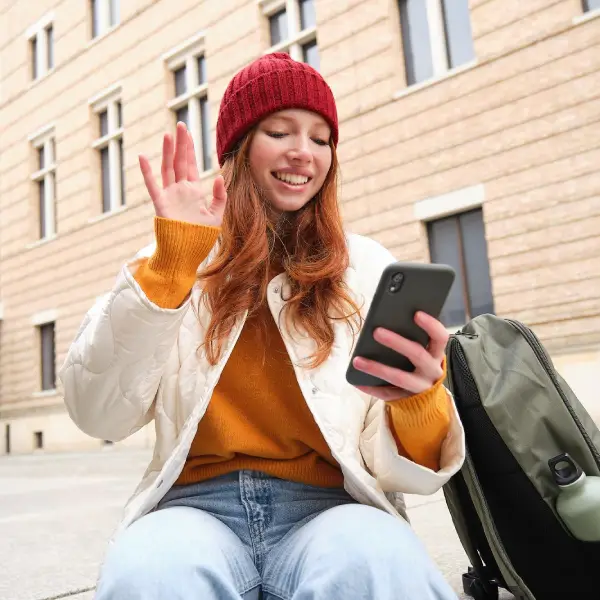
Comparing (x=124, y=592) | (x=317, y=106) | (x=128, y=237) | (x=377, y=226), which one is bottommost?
(x=124, y=592)

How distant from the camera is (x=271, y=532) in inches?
49.3

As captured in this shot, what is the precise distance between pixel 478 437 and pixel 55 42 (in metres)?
15.2

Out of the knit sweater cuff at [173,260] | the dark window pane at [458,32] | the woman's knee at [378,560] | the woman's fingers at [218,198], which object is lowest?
the woman's knee at [378,560]

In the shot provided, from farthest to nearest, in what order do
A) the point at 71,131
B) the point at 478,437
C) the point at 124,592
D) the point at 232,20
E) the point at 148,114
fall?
the point at 71,131 < the point at 148,114 < the point at 232,20 < the point at 478,437 < the point at 124,592

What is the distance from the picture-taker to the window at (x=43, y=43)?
1482 cm

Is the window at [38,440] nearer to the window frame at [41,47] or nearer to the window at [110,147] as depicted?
the window at [110,147]

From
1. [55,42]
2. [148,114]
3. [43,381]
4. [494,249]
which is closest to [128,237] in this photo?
[148,114]

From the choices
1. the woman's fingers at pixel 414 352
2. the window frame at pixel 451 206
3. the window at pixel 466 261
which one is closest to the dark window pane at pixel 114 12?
the window frame at pixel 451 206

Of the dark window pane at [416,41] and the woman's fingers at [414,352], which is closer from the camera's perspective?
the woman's fingers at [414,352]

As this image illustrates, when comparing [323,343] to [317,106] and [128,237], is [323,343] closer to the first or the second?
[317,106]

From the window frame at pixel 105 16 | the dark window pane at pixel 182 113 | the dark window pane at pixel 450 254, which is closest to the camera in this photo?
the dark window pane at pixel 450 254

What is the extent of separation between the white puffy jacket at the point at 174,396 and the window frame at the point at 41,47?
48.9 ft

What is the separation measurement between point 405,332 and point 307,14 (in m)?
10.2

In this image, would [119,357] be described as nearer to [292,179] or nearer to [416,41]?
[292,179]
